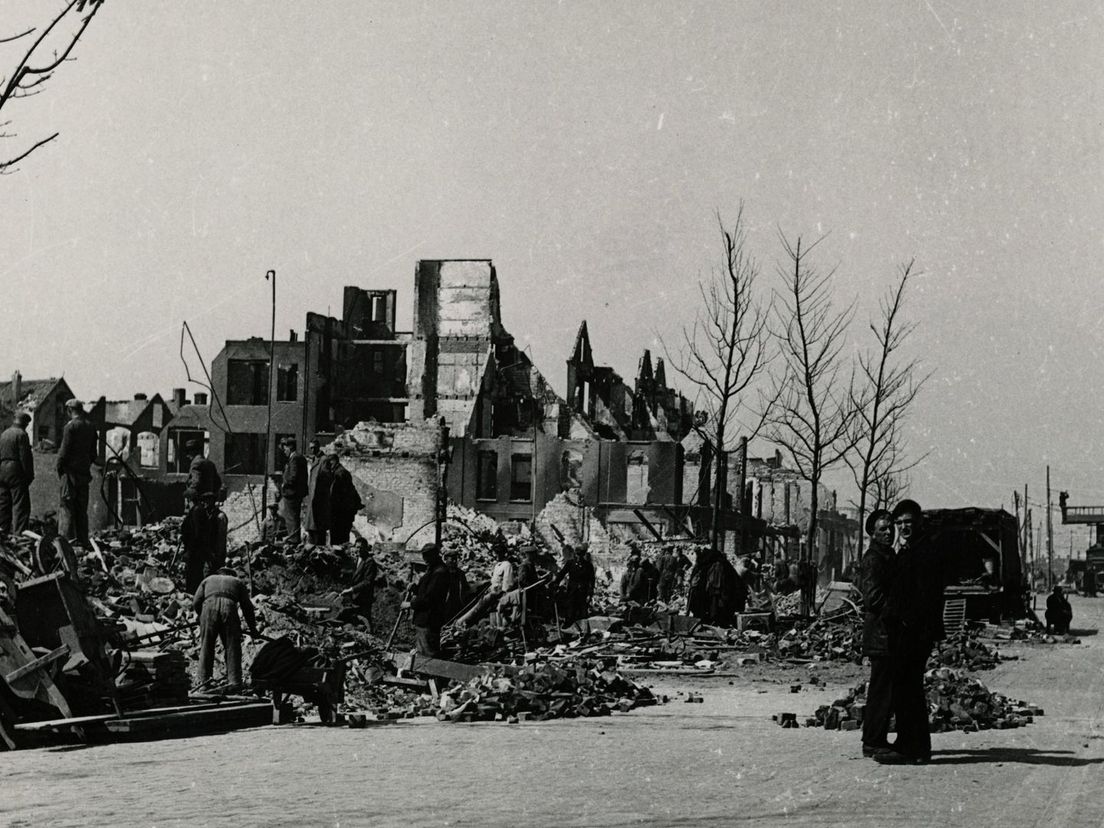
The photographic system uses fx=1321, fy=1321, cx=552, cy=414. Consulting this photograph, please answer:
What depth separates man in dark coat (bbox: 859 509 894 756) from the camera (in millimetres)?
9164

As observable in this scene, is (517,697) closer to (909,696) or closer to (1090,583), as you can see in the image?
(909,696)

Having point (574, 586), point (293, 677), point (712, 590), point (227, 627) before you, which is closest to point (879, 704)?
point (293, 677)

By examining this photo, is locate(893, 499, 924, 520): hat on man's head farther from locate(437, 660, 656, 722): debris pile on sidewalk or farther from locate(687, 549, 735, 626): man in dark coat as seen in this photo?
locate(687, 549, 735, 626): man in dark coat

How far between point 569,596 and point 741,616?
10.3ft

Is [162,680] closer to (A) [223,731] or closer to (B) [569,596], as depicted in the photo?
(A) [223,731]

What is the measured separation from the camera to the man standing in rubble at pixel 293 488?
76.4 ft

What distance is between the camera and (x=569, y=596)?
78.7 ft

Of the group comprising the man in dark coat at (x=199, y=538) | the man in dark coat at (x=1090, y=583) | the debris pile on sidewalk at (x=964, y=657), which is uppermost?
the man in dark coat at (x=199, y=538)

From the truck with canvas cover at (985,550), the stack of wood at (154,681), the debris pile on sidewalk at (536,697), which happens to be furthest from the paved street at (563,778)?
the truck with canvas cover at (985,550)

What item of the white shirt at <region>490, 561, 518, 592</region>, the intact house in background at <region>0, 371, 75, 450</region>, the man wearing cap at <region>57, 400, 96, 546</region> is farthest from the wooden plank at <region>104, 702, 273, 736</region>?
the intact house in background at <region>0, 371, 75, 450</region>

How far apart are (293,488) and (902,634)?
16587 mm

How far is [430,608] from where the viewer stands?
15430mm

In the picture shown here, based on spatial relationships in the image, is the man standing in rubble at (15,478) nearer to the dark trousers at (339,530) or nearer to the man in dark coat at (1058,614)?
the dark trousers at (339,530)

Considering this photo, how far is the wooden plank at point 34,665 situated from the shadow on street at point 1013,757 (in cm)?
664
